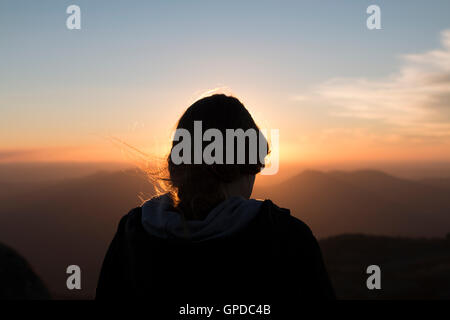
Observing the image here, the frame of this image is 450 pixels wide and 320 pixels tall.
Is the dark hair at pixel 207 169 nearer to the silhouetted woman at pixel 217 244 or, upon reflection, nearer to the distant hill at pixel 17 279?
the silhouetted woman at pixel 217 244

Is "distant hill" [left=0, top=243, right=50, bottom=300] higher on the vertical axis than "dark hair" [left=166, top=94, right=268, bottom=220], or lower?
lower

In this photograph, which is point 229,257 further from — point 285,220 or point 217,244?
point 285,220

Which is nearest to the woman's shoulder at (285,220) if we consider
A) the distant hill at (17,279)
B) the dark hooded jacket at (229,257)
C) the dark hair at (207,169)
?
the dark hooded jacket at (229,257)

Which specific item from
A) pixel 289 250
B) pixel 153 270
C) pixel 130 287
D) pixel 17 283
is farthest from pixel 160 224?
pixel 17 283

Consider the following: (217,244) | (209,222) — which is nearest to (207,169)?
(209,222)

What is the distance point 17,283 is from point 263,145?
6.25m

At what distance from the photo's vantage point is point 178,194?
221 centimetres

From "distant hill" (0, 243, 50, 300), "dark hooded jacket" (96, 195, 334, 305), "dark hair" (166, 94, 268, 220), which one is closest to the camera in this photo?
"dark hooded jacket" (96, 195, 334, 305)

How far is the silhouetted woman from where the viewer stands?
1.92 m

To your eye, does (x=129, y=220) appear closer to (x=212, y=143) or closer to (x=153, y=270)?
(x=153, y=270)

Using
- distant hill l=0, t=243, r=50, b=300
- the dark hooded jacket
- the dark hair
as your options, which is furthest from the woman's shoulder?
distant hill l=0, t=243, r=50, b=300

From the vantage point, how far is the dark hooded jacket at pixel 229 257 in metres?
1.91

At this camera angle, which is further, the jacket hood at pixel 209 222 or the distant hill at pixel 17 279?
the distant hill at pixel 17 279

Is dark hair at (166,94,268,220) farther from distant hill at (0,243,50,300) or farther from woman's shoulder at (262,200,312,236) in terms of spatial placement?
distant hill at (0,243,50,300)
